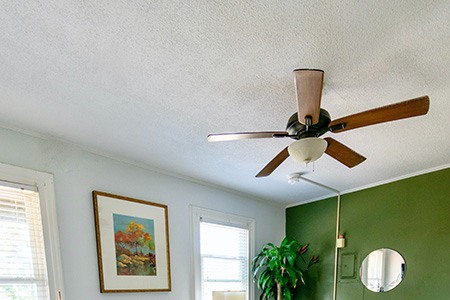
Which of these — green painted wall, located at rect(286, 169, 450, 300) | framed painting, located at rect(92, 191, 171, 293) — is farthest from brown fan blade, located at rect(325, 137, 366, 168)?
framed painting, located at rect(92, 191, 171, 293)

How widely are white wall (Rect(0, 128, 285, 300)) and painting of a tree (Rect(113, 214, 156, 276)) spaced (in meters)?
0.20

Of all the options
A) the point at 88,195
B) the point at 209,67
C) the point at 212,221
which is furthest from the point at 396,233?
the point at 88,195

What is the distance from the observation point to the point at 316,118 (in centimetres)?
166

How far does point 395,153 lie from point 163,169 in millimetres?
2145

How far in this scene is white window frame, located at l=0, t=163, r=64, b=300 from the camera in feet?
7.73

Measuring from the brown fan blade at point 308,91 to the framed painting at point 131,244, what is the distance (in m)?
1.93

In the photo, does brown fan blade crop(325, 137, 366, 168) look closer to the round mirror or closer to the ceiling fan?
the ceiling fan

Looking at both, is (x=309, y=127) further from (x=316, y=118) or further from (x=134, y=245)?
(x=134, y=245)

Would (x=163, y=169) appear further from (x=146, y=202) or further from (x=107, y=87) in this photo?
(x=107, y=87)

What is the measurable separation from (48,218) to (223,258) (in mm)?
2011

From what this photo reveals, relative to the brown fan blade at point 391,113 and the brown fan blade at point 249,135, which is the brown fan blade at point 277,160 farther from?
the brown fan blade at point 391,113

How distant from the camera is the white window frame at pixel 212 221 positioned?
342 cm

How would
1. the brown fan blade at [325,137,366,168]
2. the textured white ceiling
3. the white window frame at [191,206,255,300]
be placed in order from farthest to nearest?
the white window frame at [191,206,255,300] < the brown fan blade at [325,137,366,168] < the textured white ceiling

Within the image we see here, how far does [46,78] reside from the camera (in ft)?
5.89
